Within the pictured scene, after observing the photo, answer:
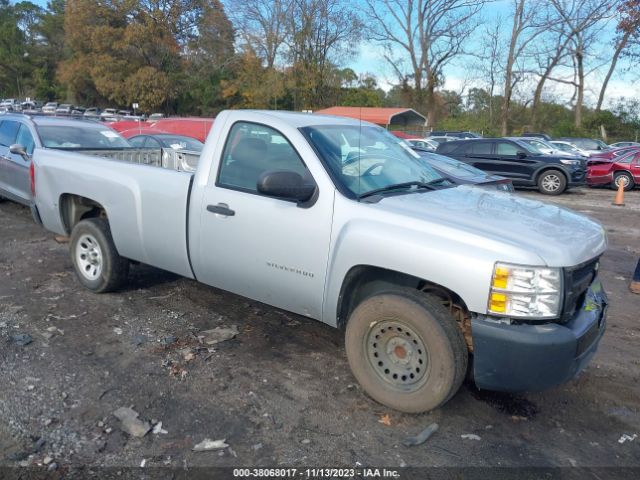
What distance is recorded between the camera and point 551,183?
1639 centimetres

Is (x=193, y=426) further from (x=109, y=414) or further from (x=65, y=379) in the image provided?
(x=65, y=379)

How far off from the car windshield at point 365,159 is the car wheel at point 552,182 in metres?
12.9

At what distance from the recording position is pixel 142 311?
17.4 feet

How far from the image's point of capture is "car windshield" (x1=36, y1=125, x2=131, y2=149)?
8.78 m

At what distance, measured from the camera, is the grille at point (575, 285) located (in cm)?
320

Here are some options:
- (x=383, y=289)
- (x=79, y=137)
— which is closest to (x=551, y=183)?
(x=79, y=137)

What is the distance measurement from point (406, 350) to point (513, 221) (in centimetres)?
108

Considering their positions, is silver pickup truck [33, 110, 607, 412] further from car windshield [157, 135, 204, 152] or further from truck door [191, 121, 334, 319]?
car windshield [157, 135, 204, 152]

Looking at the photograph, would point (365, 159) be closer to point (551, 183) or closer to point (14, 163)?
point (14, 163)

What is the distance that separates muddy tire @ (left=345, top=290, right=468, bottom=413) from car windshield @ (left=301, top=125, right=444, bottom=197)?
0.84 m

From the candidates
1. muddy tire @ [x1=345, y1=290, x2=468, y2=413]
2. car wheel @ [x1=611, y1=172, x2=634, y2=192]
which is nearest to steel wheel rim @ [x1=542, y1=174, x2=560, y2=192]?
car wheel @ [x1=611, y1=172, x2=634, y2=192]

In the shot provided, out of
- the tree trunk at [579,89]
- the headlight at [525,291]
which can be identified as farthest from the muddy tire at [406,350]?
the tree trunk at [579,89]

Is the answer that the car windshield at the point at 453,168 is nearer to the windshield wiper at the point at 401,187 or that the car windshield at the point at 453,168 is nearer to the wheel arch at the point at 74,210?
the windshield wiper at the point at 401,187

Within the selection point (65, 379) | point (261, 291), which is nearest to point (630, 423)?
point (261, 291)
